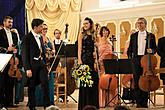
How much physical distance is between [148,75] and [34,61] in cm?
223

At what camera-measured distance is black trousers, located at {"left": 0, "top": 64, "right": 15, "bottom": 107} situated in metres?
8.78

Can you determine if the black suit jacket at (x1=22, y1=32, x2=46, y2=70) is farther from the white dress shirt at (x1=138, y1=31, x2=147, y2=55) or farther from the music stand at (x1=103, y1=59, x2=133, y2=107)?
the white dress shirt at (x1=138, y1=31, x2=147, y2=55)

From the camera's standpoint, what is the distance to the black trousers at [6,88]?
878cm

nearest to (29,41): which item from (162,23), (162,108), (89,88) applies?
(89,88)

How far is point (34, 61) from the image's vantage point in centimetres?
725

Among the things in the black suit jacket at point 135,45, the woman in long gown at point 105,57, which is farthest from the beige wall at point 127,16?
the black suit jacket at point 135,45

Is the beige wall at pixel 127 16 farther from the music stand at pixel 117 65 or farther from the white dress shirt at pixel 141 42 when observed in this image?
the music stand at pixel 117 65

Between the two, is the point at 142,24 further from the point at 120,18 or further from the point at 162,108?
the point at 120,18

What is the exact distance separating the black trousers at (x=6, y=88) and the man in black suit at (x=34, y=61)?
63.0 inches

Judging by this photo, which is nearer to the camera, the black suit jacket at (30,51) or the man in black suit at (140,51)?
the black suit jacket at (30,51)

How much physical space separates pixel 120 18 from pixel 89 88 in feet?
21.9

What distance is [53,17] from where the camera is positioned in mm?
15734

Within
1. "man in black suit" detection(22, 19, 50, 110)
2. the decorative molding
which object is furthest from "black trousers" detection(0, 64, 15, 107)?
the decorative molding

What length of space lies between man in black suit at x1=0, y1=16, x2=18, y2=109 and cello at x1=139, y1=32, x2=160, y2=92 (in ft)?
8.39
